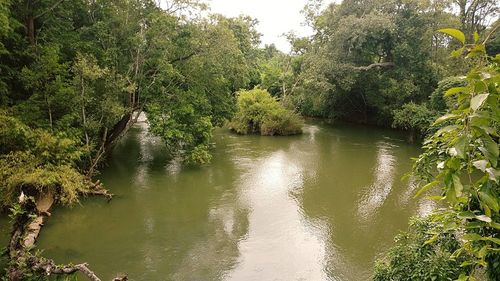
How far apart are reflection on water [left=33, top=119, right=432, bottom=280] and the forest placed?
639 millimetres

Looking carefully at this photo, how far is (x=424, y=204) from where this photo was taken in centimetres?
926

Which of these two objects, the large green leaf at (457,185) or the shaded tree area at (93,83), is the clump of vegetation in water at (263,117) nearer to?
the shaded tree area at (93,83)

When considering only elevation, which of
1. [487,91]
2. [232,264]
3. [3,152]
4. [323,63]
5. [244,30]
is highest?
[244,30]

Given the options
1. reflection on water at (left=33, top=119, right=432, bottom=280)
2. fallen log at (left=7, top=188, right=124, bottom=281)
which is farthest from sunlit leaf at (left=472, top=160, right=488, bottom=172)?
reflection on water at (left=33, top=119, right=432, bottom=280)

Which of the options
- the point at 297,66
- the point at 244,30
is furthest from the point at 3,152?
the point at 297,66

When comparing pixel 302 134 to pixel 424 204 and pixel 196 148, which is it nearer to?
pixel 196 148

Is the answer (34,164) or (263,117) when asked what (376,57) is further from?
(34,164)

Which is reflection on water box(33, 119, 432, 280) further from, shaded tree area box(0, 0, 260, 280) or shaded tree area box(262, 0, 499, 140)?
shaded tree area box(262, 0, 499, 140)

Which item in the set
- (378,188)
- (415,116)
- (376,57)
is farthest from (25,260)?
(376,57)

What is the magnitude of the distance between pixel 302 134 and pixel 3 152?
542 inches

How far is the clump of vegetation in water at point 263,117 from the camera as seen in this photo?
734 inches

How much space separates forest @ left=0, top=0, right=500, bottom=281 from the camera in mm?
1356

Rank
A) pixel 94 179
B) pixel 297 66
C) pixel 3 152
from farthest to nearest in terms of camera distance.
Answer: pixel 297 66, pixel 94 179, pixel 3 152

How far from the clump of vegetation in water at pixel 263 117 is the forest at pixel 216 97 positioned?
0.22 ft
